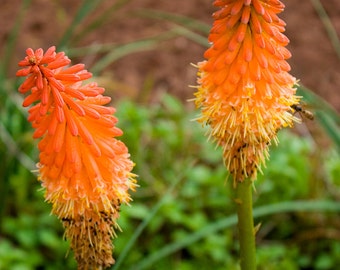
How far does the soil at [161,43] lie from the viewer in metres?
5.54

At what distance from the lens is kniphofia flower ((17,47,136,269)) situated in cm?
168

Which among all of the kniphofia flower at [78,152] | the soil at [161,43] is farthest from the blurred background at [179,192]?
the kniphofia flower at [78,152]

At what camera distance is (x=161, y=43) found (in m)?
5.95

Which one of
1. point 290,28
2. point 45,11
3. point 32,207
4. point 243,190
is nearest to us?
point 243,190

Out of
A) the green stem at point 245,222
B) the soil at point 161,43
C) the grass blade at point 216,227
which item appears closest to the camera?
the green stem at point 245,222

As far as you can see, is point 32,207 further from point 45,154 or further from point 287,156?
point 45,154

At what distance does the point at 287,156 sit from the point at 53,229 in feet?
4.54

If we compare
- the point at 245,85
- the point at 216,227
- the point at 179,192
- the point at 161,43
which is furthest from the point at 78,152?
the point at 161,43

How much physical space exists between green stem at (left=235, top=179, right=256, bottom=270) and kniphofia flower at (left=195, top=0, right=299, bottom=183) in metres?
0.03

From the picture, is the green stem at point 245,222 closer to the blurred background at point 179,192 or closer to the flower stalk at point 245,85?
the flower stalk at point 245,85

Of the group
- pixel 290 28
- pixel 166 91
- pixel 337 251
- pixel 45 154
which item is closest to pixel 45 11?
pixel 166 91

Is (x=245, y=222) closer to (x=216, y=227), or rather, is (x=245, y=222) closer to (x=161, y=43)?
(x=216, y=227)

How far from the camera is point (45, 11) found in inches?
253

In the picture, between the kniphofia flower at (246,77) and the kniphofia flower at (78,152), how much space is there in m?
0.26
